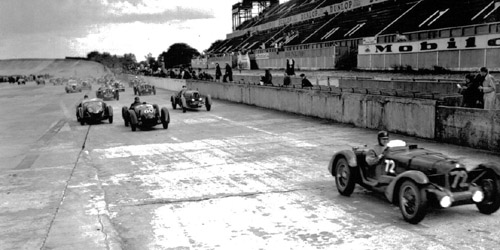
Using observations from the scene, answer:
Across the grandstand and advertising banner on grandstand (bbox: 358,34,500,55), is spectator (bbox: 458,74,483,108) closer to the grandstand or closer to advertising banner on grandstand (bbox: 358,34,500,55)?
the grandstand

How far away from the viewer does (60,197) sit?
8773 mm

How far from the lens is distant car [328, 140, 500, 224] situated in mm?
6344

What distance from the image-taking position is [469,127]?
41.2 ft

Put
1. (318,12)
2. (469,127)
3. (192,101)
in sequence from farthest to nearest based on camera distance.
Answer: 1. (318,12)
2. (192,101)
3. (469,127)

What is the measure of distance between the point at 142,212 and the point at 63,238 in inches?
53.8

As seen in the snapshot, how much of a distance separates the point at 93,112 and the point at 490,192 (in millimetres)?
17506

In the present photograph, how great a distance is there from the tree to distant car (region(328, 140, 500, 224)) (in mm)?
125587

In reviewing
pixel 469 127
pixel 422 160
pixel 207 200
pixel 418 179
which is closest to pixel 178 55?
pixel 469 127

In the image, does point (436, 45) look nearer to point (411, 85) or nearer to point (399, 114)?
point (411, 85)

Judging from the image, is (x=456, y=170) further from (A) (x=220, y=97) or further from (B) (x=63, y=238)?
(A) (x=220, y=97)

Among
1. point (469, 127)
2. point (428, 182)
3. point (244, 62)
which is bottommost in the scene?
point (469, 127)

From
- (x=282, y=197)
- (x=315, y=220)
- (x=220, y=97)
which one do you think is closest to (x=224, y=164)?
(x=282, y=197)

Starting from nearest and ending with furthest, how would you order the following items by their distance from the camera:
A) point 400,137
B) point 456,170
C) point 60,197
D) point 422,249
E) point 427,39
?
point 422,249 → point 456,170 → point 60,197 → point 400,137 → point 427,39

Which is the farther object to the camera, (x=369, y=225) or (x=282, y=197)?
(x=282, y=197)
